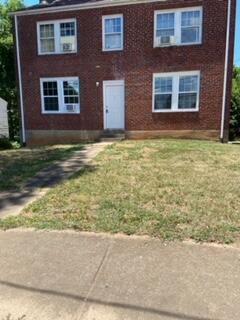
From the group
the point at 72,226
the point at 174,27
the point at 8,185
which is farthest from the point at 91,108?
the point at 72,226

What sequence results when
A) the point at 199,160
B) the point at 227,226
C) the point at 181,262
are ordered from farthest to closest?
the point at 199,160 → the point at 227,226 → the point at 181,262

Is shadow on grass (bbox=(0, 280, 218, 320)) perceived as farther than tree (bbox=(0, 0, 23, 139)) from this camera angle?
No

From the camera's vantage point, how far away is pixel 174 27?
13.4 m

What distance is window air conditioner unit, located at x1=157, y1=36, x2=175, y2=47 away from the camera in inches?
531

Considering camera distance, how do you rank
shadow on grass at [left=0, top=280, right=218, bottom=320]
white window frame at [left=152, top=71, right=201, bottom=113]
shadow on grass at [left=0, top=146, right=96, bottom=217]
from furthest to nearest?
white window frame at [left=152, top=71, right=201, bottom=113]
shadow on grass at [left=0, top=146, right=96, bottom=217]
shadow on grass at [left=0, top=280, right=218, bottom=320]

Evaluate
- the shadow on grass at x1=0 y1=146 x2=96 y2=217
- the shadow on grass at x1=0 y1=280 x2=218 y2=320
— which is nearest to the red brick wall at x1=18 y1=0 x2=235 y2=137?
the shadow on grass at x1=0 y1=146 x2=96 y2=217

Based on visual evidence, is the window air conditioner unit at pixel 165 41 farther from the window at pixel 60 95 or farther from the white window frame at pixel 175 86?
the window at pixel 60 95

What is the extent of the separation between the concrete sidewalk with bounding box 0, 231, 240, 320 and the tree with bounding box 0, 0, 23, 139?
22.6 m

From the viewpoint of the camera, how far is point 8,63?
2473 cm

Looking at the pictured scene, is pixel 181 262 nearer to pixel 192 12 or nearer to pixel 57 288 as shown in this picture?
pixel 57 288

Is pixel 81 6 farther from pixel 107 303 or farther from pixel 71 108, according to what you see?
pixel 107 303

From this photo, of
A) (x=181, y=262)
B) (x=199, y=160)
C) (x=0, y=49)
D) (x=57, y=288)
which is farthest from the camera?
(x=0, y=49)

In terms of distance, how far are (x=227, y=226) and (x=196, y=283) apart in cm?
138

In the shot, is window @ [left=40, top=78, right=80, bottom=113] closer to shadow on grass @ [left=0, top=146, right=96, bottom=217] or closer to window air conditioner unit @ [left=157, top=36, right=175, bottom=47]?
window air conditioner unit @ [left=157, top=36, right=175, bottom=47]
